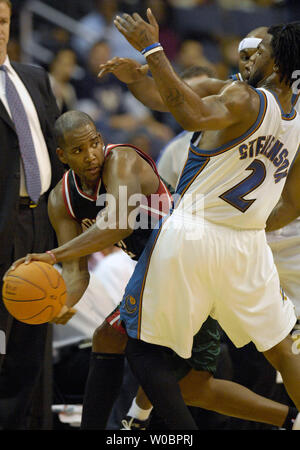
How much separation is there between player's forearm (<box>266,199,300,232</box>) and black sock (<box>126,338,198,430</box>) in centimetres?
99

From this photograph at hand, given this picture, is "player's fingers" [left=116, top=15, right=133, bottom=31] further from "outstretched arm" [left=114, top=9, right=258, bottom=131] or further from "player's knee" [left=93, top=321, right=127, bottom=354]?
"player's knee" [left=93, top=321, right=127, bottom=354]

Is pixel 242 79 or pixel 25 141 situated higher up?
pixel 242 79

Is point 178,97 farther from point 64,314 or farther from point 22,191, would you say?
point 22,191

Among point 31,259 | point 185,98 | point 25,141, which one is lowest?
point 31,259

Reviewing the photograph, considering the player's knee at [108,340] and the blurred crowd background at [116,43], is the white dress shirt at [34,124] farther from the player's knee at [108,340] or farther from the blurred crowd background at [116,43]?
the blurred crowd background at [116,43]

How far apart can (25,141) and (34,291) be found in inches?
51.1

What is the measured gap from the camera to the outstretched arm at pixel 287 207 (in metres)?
3.62

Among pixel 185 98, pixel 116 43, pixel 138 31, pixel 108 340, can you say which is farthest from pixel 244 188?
pixel 116 43

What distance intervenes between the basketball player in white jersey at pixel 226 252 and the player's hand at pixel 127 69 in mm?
839

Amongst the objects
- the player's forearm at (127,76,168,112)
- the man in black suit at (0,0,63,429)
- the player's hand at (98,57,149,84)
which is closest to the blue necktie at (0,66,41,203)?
the man in black suit at (0,0,63,429)

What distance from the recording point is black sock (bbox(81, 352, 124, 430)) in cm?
352

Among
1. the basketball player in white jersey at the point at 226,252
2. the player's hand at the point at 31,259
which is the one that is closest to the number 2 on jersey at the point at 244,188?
the basketball player in white jersey at the point at 226,252

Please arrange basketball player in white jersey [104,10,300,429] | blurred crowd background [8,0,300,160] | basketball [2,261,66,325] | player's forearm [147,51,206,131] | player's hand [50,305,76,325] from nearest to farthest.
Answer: player's forearm [147,51,206,131]
basketball [2,261,66,325]
basketball player in white jersey [104,10,300,429]
player's hand [50,305,76,325]
blurred crowd background [8,0,300,160]

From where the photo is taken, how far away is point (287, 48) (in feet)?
10.4
